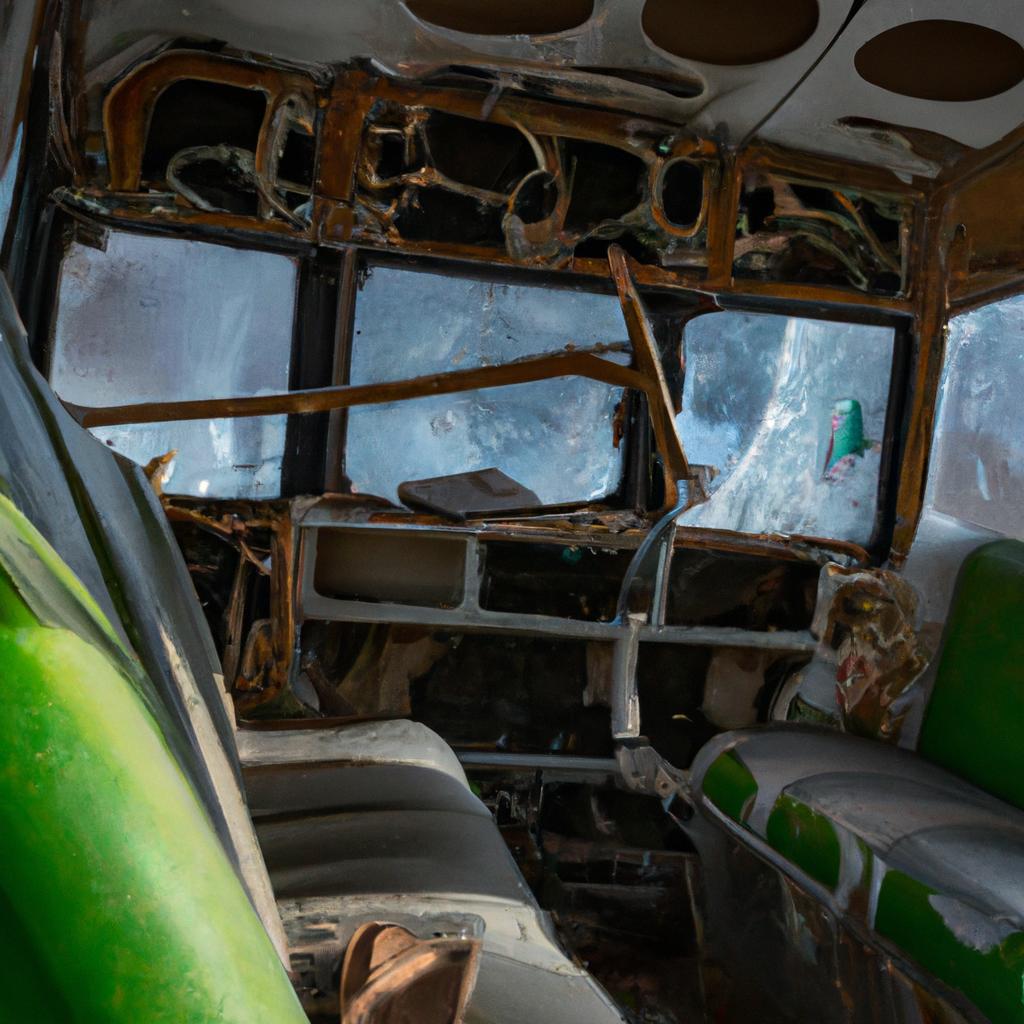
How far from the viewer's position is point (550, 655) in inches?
95.8

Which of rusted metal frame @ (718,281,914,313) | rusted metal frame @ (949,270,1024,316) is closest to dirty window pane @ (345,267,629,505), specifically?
rusted metal frame @ (718,281,914,313)

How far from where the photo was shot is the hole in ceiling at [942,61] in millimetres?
1802

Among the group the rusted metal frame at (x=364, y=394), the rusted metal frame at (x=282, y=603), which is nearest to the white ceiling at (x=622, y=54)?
the rusted metal frame at (x=364, y=394)

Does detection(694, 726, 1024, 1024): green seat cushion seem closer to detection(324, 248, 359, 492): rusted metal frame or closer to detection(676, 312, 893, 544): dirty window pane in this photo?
detection(676, 312, 893, 544): dirty window pane

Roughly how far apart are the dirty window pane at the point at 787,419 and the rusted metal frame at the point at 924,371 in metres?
0.07

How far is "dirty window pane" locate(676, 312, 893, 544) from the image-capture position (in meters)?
2.40

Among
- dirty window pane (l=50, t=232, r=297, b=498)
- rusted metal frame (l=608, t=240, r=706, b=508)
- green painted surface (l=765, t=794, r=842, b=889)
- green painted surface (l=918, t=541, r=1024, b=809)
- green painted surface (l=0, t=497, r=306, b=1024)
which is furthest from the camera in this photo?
dirty window pane (l=50, t=232, r=297, b=498)

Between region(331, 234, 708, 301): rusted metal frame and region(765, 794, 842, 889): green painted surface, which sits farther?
region(331, 234, 708, 301): rusted metal frame

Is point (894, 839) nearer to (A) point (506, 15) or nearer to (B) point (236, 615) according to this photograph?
(B) point (236, 615)

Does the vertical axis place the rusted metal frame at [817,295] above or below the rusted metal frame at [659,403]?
above

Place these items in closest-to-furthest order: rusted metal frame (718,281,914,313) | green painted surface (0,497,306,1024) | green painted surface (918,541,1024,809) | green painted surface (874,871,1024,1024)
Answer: green painted surface (0,497,306,1024) < green painted surface (874,871,1024,1024) < green painted surface (918,541,1024,809) < rusted metal frame (718,281,914,313)

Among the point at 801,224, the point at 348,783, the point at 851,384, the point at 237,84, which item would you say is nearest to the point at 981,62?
the point at 801,224

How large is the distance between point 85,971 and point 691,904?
71.2 inches

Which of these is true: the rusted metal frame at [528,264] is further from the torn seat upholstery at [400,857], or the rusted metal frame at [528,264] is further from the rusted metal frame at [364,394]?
the torn seat upholstery at [400,857]
